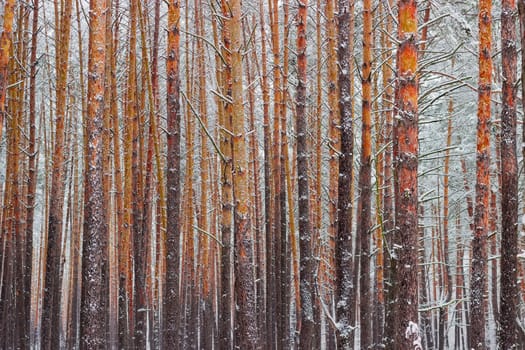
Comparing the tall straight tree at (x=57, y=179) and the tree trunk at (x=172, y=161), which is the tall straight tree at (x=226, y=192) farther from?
the tall straight tree at (x=57, y=179)

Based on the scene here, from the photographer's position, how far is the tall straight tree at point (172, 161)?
335 inches

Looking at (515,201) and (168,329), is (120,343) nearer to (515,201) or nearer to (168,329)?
(168,329)

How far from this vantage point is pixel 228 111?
8.02 m

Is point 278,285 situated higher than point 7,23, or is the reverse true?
point 7,23

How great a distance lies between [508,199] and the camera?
762 cm

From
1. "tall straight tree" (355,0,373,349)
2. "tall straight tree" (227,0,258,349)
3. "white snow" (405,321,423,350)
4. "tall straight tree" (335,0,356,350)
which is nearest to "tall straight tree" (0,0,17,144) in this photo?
"tall straight tree" (227,0,258,349)

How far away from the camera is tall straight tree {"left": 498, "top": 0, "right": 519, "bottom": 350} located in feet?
24.7

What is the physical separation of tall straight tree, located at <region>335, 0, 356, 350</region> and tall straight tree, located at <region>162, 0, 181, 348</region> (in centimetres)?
244

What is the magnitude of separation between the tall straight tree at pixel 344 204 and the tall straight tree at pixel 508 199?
2020mm

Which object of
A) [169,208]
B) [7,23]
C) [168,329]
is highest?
[7,23]

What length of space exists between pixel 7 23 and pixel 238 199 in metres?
3.51

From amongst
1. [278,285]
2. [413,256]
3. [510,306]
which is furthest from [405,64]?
[278,285]

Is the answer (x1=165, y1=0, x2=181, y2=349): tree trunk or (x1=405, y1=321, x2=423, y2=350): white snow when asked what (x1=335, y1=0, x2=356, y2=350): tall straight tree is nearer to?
(x1=405, y1=321, x2=423, y2=350): white snow

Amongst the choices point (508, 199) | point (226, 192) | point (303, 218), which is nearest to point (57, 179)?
point (226, 192)
